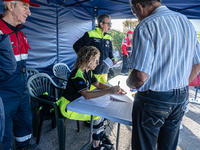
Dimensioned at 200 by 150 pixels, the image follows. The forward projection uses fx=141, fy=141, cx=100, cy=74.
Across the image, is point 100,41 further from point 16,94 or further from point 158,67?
point 158,67

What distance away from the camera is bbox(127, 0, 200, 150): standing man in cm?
87

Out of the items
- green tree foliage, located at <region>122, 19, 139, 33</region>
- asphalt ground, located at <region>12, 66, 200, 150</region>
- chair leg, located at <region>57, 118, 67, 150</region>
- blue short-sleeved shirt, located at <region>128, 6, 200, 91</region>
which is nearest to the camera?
blue short-sleeved shirt, located at <region>128, 6, 200, 91</region>

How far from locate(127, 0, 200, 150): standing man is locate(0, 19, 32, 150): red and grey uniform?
1214 millimetres

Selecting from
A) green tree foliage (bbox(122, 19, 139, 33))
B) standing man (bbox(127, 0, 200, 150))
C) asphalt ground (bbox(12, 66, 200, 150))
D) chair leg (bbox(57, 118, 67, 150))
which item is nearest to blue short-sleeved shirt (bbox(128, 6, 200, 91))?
standing man (bbox(127, 0, 200, 150))

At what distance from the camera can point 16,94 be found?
159 cm

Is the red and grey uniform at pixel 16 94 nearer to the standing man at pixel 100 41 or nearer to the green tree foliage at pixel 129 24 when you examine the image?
the standing man at pixel 100 41

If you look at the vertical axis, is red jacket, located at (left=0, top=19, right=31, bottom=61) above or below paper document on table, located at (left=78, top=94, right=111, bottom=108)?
above

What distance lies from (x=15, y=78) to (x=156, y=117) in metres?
1.46

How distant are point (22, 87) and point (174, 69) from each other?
5.17 ft

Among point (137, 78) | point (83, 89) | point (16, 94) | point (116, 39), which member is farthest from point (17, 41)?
point (116, 39)

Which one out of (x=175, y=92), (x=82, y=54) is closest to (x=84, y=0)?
(x=82, y=54)

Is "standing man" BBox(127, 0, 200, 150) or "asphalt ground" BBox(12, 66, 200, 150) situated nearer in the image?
"standing man" BBox(127, 0, 200, 150)

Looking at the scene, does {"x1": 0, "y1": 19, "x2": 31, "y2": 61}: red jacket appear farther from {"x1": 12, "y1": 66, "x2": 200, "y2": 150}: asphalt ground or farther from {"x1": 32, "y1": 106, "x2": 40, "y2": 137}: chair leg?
{"x1": 12, "y1": 66, "x2": 200, "y2": 150}: asphalt ground

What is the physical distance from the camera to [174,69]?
2.97ft
